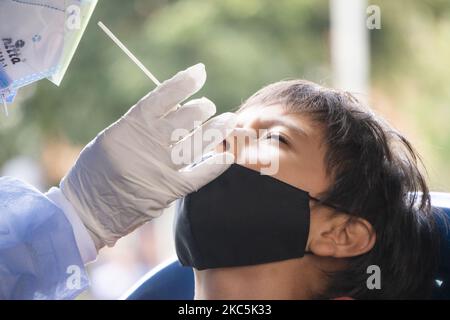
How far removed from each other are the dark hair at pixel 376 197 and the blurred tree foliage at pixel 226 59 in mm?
3159

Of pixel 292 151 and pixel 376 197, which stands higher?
pixel 292 151

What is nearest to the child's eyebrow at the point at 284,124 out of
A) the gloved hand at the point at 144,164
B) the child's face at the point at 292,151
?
the child's face at the point at 292,151

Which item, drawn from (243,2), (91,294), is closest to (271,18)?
(243,2)

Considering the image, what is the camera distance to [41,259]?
132 centimetres

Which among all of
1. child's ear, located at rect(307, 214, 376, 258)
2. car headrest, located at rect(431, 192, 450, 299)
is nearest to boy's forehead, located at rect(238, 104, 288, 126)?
child's ear, located at rect(307, 214, 376, 258)

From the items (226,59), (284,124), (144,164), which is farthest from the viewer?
(226,59)

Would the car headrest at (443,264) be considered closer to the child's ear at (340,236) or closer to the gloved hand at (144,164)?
the child's ear at (340,236)

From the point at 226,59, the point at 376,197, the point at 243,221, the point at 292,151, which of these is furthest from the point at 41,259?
the point at 226,59

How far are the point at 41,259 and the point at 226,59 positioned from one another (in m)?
3.47

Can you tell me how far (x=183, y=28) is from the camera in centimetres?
470

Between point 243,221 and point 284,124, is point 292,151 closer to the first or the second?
point 284,124

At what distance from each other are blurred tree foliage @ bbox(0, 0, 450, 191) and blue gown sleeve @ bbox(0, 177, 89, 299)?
3.26 meters
